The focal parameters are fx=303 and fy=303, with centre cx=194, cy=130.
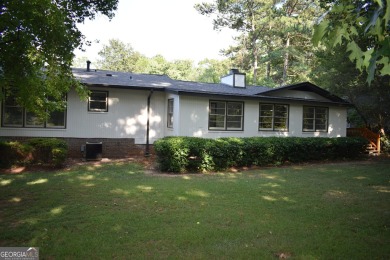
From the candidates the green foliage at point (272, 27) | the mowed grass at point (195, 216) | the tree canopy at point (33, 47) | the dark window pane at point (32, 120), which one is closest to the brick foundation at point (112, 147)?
the dark window pane at point (32, 120)

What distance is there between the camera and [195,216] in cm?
573

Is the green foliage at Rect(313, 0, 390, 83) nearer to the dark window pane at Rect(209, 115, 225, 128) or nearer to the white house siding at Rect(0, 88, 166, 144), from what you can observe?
the dark window pane at Rect(209, 115, 225, 128)

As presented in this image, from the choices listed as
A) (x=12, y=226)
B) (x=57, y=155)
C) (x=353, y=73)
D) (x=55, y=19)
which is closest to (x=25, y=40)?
(x=55, y=19)

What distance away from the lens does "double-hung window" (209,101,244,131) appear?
1512 cm

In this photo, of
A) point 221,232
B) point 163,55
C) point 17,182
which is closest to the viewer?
point 221,232

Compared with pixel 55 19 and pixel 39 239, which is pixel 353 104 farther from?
pixel 39 239

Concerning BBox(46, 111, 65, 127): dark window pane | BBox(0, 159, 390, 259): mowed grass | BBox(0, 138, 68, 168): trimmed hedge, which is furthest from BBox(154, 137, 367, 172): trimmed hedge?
BBox(46, 111, 65, 127): dark window pane

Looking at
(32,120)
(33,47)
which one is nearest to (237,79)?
(32,120)

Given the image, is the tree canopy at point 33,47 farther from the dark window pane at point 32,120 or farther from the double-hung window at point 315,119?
the double-hung window at point 315,119

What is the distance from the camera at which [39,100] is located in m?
7.51

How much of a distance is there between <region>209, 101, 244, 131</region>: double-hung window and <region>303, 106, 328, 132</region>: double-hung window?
4.26 meters

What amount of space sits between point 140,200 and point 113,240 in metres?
2.36

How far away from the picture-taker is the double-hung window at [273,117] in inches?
642

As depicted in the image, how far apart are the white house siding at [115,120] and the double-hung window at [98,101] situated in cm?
17
